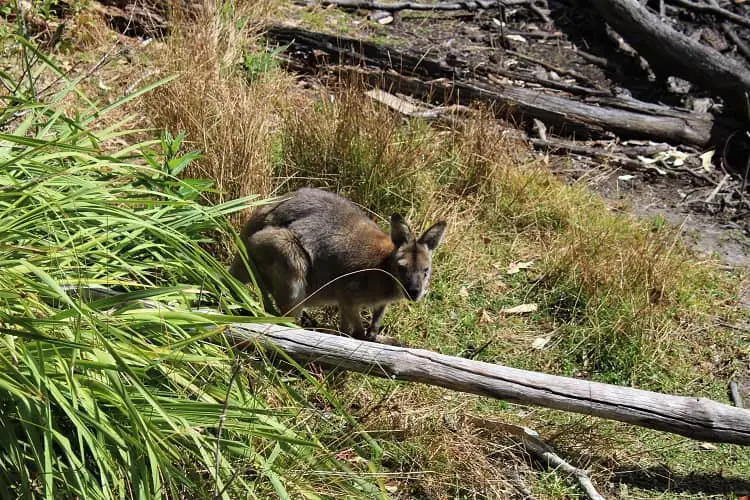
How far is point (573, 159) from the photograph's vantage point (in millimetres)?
7887

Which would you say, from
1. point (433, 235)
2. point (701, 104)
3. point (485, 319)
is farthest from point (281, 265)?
point (701, 104)

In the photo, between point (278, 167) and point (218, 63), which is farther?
point (218, 63)

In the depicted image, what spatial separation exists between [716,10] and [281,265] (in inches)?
277

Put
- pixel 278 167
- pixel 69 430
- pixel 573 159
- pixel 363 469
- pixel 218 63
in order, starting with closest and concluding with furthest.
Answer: pixel 69 430, pixel 363 469, pixel 278 167, pixel 218 63, pixel 573 159

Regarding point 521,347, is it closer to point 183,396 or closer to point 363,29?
point 183,396

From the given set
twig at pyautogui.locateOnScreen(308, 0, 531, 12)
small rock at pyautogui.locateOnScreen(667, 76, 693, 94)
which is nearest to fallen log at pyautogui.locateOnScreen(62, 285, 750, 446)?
small rock at pyautogui.locateOnScreen(667, 76, 693, 94)

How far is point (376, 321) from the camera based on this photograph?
548 cm

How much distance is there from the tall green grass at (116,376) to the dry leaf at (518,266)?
2343 mm

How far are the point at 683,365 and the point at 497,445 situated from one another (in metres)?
1.80

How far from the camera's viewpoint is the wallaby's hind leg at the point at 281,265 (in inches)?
202

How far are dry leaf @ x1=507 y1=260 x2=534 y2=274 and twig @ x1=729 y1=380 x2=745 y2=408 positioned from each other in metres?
1.63

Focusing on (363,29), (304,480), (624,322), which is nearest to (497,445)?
(304,480)

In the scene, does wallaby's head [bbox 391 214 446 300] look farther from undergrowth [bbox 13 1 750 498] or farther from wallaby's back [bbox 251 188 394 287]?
undergrowth [bbox 13 1 750 498]

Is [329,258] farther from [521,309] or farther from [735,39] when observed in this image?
[735,39]
